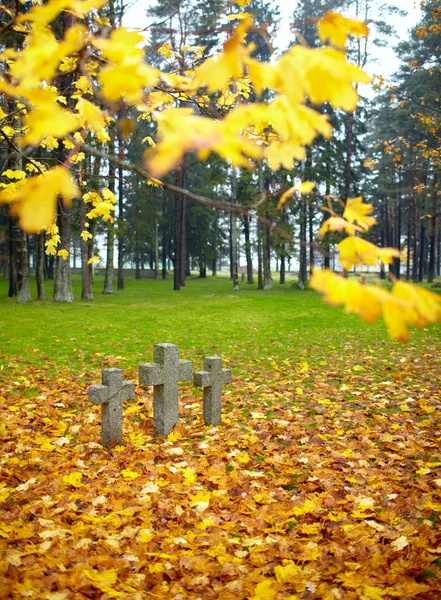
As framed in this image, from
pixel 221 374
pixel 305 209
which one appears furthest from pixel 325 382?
pixel 305 209

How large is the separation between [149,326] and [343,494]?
8.89 metres

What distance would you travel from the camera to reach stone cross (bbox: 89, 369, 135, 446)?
4242 millimetres

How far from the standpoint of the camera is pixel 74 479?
3.60 m

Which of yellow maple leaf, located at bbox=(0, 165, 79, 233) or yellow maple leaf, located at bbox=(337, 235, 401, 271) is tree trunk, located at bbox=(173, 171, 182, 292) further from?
yellow maple leaf, located at bbox=(0, 165, 79, 233)

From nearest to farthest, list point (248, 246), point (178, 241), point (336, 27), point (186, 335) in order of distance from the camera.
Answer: point (336, 27) < point (186, 335) < point (178, 241) < point (248, 246)

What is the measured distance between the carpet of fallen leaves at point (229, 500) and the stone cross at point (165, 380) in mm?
184

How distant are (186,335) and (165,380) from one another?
606cm

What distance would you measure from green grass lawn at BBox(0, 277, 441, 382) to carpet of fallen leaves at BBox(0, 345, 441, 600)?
2.45 meters

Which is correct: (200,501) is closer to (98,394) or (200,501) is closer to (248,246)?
(98,394)

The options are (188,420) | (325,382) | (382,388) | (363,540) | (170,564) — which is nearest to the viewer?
(170,564)

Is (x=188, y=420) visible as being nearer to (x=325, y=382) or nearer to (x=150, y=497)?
(x=150, y=497)

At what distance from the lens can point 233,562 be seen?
2.58 meters

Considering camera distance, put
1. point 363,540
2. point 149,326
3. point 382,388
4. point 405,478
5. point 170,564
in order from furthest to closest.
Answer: point 149,326, point 382,388, point 405,478, point 363,540, point 170,564

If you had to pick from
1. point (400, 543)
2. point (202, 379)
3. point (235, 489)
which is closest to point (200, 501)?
point (235, 489)
